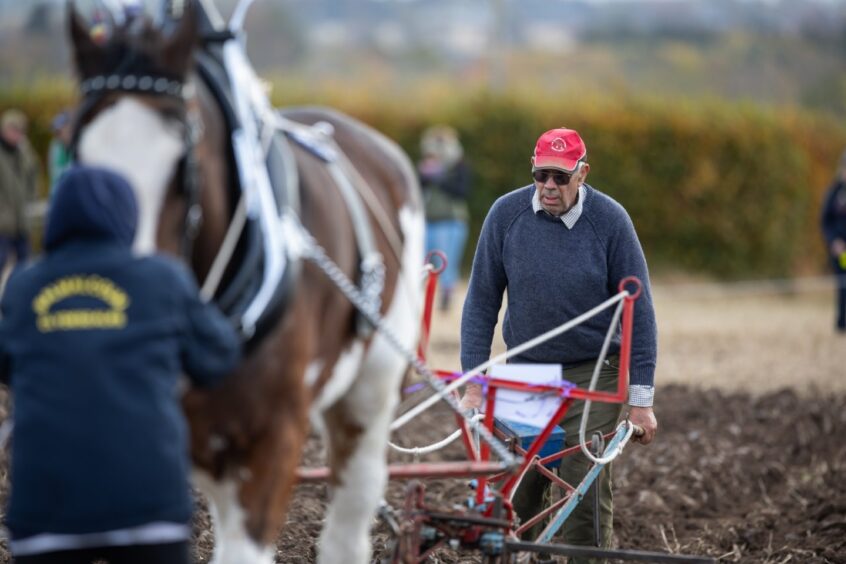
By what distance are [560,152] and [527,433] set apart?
→ 1.08 m

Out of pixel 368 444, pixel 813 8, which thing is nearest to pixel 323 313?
pixel 368 444

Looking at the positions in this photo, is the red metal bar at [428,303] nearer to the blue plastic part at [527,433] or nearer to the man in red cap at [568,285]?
the man in red cap at [568,285]

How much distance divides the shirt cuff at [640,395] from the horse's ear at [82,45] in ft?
8.72

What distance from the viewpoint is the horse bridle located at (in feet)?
9.23

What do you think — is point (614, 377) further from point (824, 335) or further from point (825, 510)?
point (824, 335)

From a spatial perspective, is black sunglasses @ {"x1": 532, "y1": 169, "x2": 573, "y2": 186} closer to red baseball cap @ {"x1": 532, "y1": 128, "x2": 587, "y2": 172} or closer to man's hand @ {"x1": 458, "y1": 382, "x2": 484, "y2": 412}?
red baseball cap @ {"x1": 532, "y1": 128, "x2": 587, "y2": 172}

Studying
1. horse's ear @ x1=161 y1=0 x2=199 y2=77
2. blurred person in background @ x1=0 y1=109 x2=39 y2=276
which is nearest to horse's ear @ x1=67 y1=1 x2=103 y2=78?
horse's ear @ x1=161 y1=0 x2=199 y2=77

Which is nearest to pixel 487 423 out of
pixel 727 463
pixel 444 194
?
pixel 727 463

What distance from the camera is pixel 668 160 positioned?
1916 cm

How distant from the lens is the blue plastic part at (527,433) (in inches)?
182

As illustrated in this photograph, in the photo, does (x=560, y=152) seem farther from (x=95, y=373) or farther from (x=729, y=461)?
(x=729, y=461)

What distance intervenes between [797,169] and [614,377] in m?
16.4

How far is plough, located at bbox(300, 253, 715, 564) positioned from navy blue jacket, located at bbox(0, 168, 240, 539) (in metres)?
1.41

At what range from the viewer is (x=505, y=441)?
4781 millimetres
